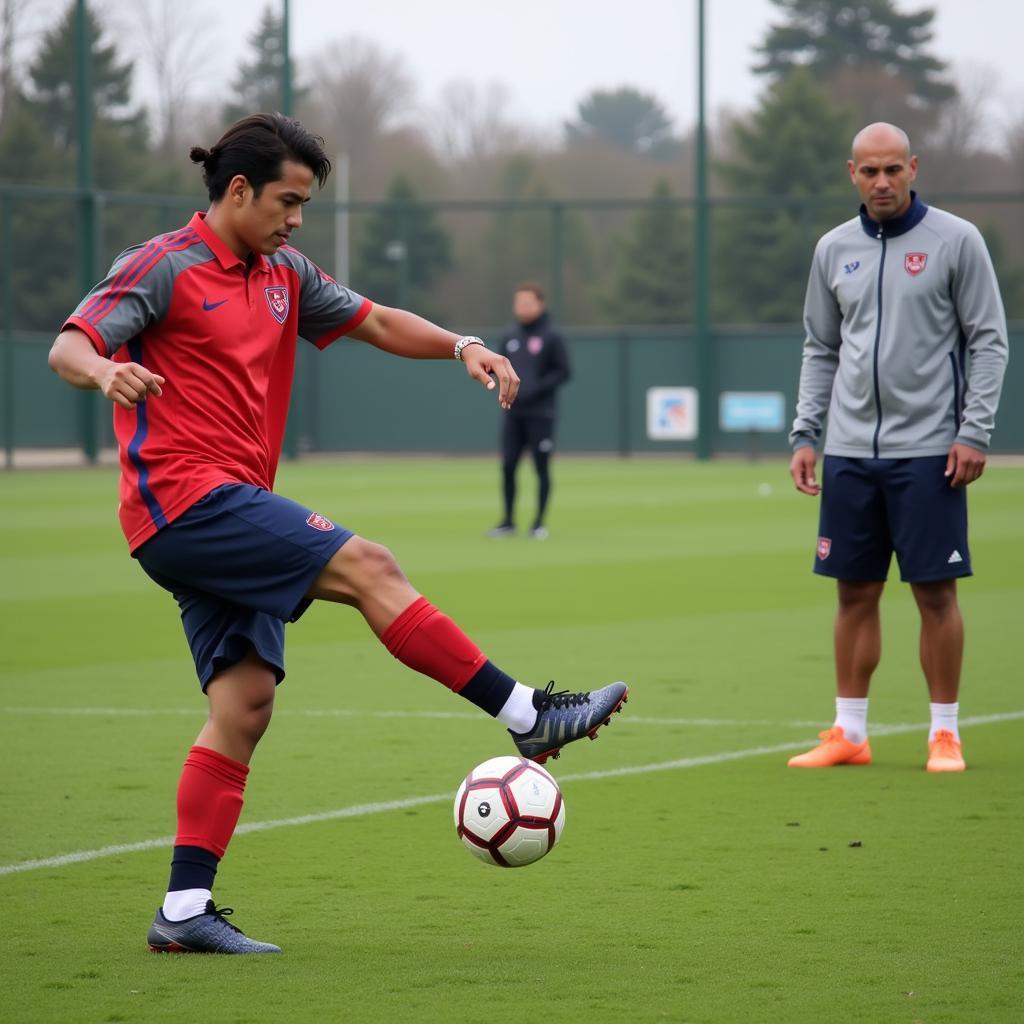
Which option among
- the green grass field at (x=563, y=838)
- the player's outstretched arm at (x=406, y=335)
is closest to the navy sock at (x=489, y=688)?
the green grass field at (x=563, y=838)

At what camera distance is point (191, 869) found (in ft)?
14.7

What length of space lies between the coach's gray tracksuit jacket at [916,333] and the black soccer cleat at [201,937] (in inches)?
126

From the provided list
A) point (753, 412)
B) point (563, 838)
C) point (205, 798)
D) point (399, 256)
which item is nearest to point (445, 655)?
point (205, 798)

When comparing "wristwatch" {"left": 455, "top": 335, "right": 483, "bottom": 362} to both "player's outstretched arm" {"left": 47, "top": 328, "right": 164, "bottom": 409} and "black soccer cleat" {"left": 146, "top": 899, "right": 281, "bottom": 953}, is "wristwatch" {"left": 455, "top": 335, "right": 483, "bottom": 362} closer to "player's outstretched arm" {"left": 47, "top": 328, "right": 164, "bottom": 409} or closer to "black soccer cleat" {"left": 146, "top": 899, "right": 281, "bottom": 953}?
"player's outstretched arm" {"left": 47, "top": 328, "right": 164, "bottom": 409}

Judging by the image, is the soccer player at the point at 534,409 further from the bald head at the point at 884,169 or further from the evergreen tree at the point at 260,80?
the evergreen tree at the point at 260,80

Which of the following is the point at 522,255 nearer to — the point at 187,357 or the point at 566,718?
the point at 187,357

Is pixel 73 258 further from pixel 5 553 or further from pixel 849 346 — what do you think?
pixel 849 346

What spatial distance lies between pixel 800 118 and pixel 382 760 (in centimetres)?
4285

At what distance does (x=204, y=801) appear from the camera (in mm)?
4508

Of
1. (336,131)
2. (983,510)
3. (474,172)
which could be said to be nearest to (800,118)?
(474,172)

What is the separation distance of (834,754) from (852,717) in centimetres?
15

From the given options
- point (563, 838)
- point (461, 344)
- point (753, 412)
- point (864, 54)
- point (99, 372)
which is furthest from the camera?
point (864, 54)

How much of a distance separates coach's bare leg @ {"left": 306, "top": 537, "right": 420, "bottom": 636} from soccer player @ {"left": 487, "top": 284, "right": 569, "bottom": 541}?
1261cm

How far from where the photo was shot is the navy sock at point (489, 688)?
14.5 feet
